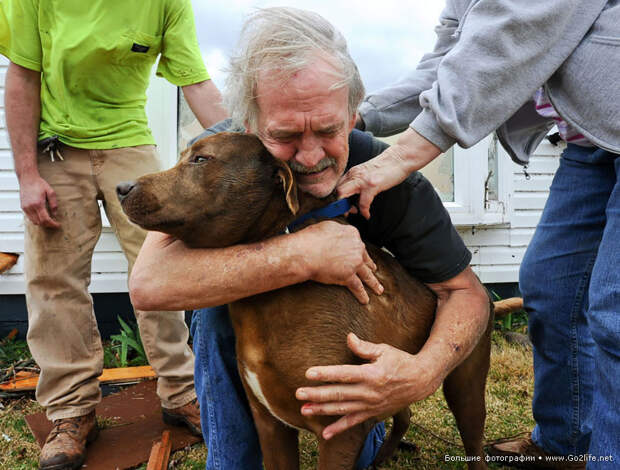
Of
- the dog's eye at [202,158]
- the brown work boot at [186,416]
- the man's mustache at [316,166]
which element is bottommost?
the brown work boot at [186,416]

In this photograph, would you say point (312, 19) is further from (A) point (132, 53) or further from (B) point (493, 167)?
(B) point (493, 167)

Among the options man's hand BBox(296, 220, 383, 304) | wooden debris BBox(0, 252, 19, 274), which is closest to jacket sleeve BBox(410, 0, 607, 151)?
man's hand BBox(296, 220, 383, 304)

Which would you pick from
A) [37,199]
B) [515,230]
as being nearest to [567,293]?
[37,199]

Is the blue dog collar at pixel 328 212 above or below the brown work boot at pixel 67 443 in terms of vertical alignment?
above

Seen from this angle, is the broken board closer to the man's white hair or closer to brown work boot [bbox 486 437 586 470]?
brown work boot [bbox 486 437 586 470]

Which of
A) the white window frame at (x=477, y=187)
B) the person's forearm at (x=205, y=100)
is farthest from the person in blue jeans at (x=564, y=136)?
the white window frame at (x=477, y=187)

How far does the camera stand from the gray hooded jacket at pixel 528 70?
5.99 ft

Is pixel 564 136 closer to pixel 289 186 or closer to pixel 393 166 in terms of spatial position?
pixel 393 166

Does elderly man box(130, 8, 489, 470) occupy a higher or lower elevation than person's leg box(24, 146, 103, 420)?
higher

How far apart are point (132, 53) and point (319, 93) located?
1.89m

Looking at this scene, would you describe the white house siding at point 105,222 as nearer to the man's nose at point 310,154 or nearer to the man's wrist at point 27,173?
the man's wrist at point 27,173

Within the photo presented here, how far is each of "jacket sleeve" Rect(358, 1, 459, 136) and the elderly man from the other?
1.07ft

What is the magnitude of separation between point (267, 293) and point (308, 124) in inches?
24.7

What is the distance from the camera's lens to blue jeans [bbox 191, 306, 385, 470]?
95.1 inches
